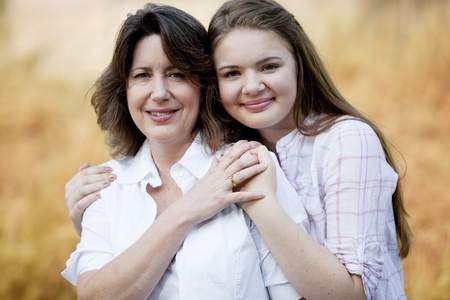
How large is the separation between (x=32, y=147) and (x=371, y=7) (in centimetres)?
251

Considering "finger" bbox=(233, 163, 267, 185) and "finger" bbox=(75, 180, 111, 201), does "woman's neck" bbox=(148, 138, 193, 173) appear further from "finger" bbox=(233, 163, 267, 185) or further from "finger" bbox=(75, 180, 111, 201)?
"finger" bbox=(233, 163, 267, 185)

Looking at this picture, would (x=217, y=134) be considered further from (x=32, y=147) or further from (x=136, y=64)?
(x=32, y=147)

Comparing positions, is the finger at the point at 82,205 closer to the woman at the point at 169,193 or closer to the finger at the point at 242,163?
the woman at the point at 169,193

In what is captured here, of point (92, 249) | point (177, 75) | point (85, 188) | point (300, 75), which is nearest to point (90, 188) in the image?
point (85, 188)

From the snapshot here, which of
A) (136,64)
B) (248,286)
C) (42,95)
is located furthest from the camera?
(42,95)

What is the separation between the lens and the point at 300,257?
1.39m

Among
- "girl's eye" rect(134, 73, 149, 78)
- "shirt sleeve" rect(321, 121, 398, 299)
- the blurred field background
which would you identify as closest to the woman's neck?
"girl's eye" rect(134, 73, 149, 78)

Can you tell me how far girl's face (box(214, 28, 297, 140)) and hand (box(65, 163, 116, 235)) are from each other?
543 mm

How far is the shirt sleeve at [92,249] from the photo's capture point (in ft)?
5.23

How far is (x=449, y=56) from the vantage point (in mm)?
3131

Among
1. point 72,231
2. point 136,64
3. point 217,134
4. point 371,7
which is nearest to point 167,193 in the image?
point 217,134

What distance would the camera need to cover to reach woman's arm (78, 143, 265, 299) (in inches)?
57.0

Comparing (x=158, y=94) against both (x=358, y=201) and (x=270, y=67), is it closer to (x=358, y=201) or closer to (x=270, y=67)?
(x=270, y=67)

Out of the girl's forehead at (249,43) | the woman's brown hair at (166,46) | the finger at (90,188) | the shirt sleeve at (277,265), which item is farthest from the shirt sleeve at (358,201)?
the finger at (90,188)
